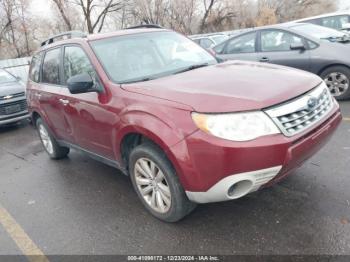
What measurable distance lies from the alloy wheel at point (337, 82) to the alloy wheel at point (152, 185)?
4.39 m

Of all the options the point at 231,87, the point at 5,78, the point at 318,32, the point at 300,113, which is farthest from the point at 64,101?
the point at 5,78

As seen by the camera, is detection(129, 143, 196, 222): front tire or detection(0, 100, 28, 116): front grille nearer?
detection(129, 143, 196, 222): front tire

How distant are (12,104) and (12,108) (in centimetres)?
9

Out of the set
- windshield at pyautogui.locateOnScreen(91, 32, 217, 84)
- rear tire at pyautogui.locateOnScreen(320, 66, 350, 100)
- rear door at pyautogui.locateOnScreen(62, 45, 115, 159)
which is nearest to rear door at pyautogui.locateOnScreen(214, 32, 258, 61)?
rear tire at pyautogui.locateOnScreen(320, 66, 350, 100)

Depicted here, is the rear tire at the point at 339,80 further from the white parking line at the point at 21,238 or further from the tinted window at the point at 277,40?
the white parking line at the point at 21,238

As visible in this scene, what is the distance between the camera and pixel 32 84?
5168 mm

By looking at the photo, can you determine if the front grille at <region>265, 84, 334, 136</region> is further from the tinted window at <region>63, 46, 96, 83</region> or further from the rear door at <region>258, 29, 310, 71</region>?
the rear door at <region>258, 29, 310, 71</region>

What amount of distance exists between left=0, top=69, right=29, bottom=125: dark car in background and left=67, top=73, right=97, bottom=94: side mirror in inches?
217

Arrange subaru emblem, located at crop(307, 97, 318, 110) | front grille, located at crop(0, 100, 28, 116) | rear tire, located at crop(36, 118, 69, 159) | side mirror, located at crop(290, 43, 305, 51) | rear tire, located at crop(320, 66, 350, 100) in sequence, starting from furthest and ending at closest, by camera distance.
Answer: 1. front grille, located at crop(0, 100, 28, 116)
2. side mirror, located at crop(290, 43, 305, 51)
3. rear tire, located at crop(320, 66, 350, 100)
4. rear tire, located at crop(36, 118, 69, 159)
5. subaru emblem, located at crop(307, 97, 318, 110)

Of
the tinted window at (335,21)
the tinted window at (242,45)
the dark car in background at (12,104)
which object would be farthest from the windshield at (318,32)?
the dark car in background at (12,104)

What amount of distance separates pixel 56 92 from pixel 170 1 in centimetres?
3227

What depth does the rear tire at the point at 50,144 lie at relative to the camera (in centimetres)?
514

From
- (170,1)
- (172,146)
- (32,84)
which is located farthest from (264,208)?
(170,1)

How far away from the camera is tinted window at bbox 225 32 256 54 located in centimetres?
714
